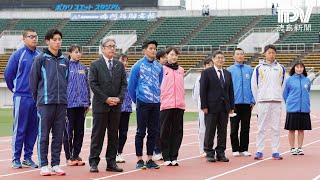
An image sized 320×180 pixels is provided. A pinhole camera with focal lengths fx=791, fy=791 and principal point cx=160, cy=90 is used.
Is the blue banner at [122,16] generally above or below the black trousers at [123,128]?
above

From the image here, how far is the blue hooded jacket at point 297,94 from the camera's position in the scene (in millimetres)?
14797

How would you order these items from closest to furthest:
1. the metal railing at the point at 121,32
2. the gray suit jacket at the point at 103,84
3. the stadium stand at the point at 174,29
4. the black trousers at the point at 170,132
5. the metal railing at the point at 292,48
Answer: the gray suit jacket at the point at 103,84 → the black trousers at the point at 170,132 → the metal railing at the point at 292,48 → the stadium stand at the point at 174,29 → the metal railing at the point at 121,32

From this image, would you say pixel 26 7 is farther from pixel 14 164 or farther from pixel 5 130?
pixel 14 164

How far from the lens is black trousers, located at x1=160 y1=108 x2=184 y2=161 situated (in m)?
12.4

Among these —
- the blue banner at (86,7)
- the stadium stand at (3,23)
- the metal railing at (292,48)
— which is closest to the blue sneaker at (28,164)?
the metal railing at (292,48)

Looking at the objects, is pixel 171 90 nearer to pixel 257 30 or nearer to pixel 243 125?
pixel 243 125

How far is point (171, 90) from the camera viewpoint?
12.5 m

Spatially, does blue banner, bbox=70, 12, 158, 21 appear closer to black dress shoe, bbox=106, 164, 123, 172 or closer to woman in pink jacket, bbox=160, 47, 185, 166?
woman in pink jacket, bbox=160, 47, 185, 166

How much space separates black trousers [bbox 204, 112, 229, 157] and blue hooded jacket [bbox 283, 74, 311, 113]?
6.43ft

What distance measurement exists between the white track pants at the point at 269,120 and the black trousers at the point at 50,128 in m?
4.20

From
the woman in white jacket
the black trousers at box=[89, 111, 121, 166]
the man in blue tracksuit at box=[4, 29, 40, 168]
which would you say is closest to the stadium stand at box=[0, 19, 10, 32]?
Answer: the woman in white jacket

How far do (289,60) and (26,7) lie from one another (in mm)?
22570

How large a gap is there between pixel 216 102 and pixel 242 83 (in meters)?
1.30

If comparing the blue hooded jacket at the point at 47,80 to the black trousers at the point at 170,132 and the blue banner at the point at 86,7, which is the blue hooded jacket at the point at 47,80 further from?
the blue banner at the point at 86,7
